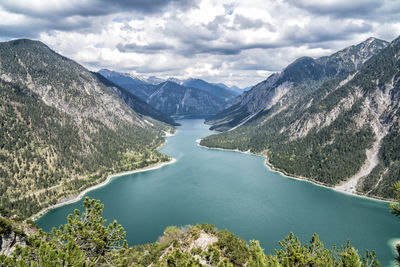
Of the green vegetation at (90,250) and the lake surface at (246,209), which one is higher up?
the green vegetation at (90,250)

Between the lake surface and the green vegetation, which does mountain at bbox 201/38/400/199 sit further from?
the green vegetation

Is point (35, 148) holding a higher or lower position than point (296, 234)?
higher

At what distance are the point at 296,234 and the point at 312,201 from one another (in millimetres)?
39226

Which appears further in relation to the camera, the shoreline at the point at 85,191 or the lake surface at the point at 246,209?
the shoreline at the point at 85,191

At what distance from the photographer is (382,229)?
89.1 m

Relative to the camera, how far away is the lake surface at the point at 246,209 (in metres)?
84.2

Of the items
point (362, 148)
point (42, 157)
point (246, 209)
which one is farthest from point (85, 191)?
point (362, 148)

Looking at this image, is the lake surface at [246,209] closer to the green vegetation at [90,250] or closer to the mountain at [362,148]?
the mountain at [362,148]

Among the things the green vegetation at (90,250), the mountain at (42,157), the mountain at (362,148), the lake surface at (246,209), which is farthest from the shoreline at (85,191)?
the green vegetation at (90,250)

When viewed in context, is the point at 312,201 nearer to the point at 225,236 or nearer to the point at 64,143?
the point at 225,236

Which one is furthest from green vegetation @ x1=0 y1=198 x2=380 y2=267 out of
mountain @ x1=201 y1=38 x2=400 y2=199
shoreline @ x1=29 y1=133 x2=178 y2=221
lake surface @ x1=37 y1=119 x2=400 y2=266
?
mountain @ x1=201 y1=38 x2=400 y2=199

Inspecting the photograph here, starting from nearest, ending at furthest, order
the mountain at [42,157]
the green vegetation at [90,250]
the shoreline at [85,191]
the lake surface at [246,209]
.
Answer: the green vegetation at [90,250] < the lake surface at [246,209] < the shoreline at [85,191] < the mountain at [42,157]

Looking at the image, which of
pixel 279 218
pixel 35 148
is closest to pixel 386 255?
pixel 279 218

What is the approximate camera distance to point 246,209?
340 feet
